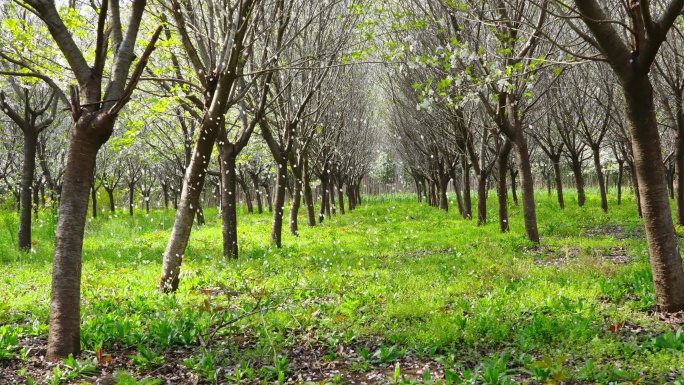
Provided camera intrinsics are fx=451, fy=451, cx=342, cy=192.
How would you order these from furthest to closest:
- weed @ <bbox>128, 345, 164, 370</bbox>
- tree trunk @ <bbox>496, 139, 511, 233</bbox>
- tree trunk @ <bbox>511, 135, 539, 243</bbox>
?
tree trunk @ <bbox>496, 139, 511, 233</bbox> < tree trunk @ <bbox>511, 135, 539, 243</bbox> < weed @ <bbox>128, 345, 164, 370</bbox>

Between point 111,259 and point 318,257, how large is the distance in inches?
185

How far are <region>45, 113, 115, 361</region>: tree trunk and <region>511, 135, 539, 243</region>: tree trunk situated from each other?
8496 millimetres

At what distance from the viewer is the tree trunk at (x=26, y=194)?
37.1 ft

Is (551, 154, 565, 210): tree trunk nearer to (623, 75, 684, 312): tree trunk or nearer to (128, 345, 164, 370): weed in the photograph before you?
(623, 75, 684, 312): tree trunk

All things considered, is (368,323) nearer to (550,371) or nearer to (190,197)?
(550,371)

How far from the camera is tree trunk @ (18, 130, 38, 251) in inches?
446

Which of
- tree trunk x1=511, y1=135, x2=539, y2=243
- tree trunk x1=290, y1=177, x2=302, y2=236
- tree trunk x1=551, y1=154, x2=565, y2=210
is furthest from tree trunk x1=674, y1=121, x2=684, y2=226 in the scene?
tree trunk x1=290, y1=177, x2=302, y2=236

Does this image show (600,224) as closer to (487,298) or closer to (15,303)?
(487,298)

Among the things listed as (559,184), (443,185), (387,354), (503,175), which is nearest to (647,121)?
(387,354)

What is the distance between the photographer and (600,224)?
47.1ft

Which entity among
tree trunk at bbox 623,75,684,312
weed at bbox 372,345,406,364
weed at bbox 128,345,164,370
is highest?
tree trunk at bbox 623,75,684,312

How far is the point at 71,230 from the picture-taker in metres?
3.95

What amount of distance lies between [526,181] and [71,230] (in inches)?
354

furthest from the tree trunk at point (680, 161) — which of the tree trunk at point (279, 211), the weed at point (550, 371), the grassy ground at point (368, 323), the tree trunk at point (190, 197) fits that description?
the tree trunk at point (190, 197)
